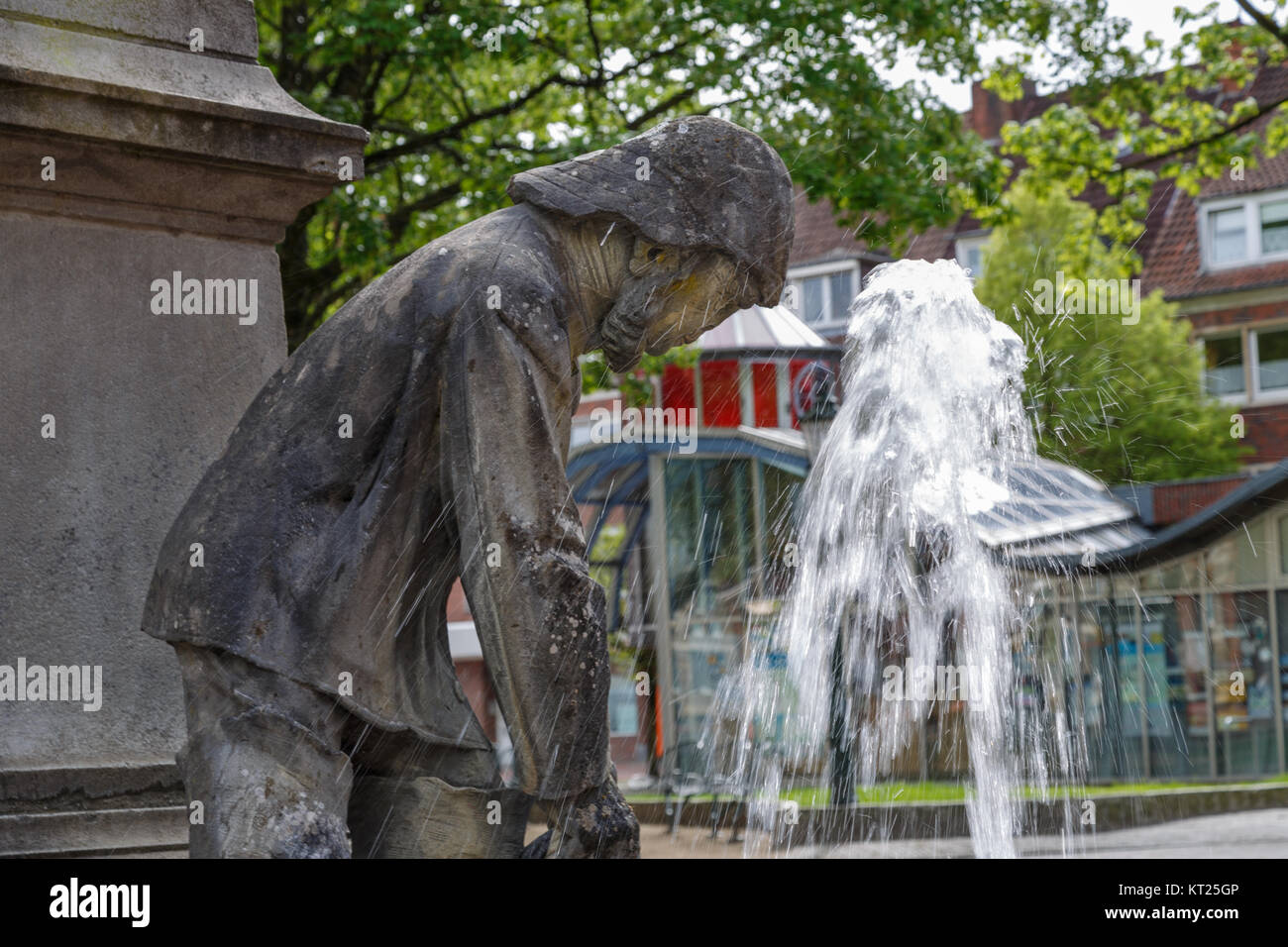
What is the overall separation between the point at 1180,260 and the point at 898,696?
1014 inches

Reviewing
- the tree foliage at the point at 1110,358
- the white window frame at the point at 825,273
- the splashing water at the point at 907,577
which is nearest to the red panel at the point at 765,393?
the tree foliage at the point at 1110,358

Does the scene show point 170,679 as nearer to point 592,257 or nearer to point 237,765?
point 237,765

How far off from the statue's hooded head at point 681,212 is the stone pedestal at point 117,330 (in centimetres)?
92

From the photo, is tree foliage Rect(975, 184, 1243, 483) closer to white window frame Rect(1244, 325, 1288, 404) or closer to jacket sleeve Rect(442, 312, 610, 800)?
white window frame Rect(1244, 325, 1288, 404)

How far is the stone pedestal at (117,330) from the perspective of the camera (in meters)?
3.50

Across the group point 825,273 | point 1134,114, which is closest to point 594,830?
point 1134,114

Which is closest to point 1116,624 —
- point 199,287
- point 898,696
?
point 898,696

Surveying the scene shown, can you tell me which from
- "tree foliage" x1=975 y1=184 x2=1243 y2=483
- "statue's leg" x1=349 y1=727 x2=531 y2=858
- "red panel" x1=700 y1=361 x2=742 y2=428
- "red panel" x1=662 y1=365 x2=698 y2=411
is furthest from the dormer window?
"statue's leg" x1=349 y1=727 x2=531 y2=858

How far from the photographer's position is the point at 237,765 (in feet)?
9.20

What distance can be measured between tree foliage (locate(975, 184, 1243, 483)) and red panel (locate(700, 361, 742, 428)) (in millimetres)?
3942

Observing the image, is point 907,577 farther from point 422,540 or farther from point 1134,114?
point 422,540

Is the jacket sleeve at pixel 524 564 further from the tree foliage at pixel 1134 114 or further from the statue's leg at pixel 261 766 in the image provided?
the tree foliage at pixel 1134 114

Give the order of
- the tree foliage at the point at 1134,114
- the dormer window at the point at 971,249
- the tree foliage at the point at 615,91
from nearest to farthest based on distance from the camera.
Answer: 1. the tree foliage at the point at 615,91
2. the tree foliage at the point at 1134,114
3. the dormer window at the point at 971,249

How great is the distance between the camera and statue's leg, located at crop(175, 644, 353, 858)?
277 centimetres
